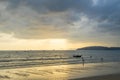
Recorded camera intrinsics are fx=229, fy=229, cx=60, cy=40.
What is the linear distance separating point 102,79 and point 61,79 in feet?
15.7

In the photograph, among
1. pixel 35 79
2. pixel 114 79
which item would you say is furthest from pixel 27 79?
pixel 114 79

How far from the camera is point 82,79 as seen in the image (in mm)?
26391

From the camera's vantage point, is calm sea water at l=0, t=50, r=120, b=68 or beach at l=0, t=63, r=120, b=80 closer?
beach at l=0, t=63, r=120, b=80

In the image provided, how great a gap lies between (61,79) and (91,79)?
3.54 m

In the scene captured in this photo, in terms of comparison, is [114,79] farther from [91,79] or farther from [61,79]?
[61,79]

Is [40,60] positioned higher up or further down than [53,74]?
higher up

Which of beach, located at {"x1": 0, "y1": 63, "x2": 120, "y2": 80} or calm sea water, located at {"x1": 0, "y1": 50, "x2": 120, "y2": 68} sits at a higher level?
calm sea water, located at {"x1": 0, "y1": 50, "x2": 120, "y2": 68}

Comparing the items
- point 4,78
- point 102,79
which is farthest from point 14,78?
point 102,79

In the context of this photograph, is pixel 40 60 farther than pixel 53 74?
Yes

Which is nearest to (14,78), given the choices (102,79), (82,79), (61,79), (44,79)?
(44,79)

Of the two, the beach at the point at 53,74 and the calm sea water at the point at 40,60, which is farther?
the calm sea water at the point at 40,60

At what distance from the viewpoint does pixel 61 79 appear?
83.6 feet

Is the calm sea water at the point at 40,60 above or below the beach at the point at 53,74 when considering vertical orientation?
above

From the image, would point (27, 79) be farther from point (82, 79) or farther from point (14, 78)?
point (82, 79)
